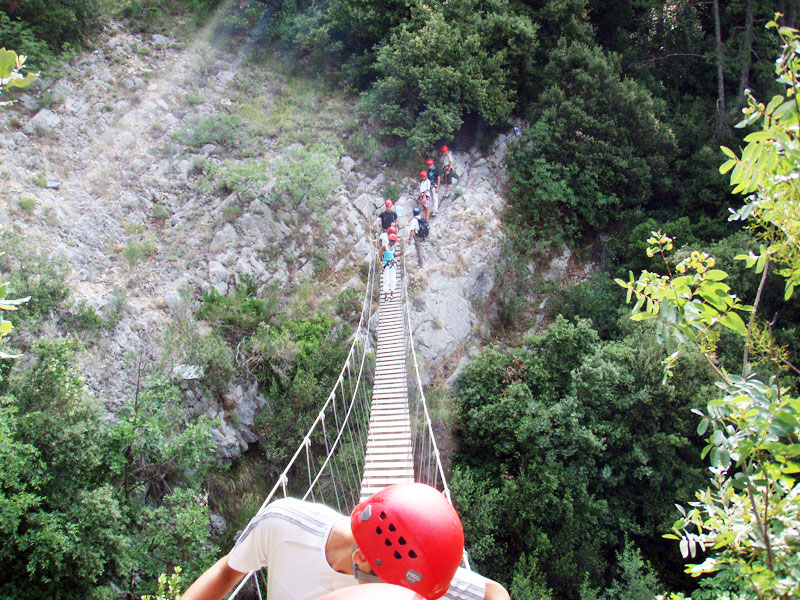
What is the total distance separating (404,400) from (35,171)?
262 inches

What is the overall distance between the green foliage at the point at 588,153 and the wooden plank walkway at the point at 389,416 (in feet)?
14.8

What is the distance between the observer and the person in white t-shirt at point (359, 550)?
122 cm

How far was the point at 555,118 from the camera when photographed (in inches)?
416

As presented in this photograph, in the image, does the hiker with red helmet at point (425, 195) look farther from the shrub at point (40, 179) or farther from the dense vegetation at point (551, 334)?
the shrub at point (40, 179)

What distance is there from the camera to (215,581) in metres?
1.39

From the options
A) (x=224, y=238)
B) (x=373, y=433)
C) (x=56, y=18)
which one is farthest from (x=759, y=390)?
(x=56, y=18)

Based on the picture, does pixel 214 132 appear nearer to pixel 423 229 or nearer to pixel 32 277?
pixel 423 229

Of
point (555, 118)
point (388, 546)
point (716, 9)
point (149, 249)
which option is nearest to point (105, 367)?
point (149, 249)

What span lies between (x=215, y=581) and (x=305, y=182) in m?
8.45

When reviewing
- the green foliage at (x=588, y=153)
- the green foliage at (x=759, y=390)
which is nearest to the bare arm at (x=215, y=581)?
the green foliage at (x=759, y=390)

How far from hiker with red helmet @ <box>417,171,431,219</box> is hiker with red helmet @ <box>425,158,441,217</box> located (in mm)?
111

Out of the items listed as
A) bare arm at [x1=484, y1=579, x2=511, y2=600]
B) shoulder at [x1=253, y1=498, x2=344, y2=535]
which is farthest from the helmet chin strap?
bare arm at [x1=484, y1=579, x2=511, y2=600]

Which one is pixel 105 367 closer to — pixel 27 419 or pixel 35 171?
pixel 27 419

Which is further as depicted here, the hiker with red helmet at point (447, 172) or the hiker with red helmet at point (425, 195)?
the hiker with red helmet at point (447, 172)
